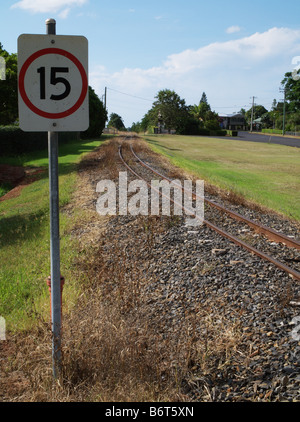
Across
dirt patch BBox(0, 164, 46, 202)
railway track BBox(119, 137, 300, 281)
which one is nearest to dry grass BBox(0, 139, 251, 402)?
railway track BBox(119, 137, 300, 281)

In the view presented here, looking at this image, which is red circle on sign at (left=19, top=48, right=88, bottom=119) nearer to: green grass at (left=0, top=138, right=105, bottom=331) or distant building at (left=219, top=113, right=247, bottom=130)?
green grass at (left=0, top=138, right=105, bottom=331)

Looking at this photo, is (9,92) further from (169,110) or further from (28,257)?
(169,110)

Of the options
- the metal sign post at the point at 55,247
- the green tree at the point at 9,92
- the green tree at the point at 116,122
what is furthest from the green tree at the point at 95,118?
the green tree at the point at 116,122

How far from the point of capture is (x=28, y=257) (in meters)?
7.65

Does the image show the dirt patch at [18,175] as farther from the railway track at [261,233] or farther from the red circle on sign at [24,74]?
the red circle on sign at [24,74]

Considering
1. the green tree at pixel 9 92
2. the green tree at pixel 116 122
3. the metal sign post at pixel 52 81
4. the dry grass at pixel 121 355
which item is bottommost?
the dry grass at pixel 121 355

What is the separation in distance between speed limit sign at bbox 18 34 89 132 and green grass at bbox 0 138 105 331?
206 centimetres

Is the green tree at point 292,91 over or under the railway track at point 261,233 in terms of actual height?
over

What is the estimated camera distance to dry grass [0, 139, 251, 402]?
335 cm

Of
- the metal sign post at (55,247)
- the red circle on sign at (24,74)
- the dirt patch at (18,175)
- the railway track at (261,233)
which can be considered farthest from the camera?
the dirt patch at (18,175)

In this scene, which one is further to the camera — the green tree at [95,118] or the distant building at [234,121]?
the distant building at [234,121]

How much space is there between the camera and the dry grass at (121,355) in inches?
132

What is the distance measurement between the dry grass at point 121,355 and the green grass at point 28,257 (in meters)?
0.47

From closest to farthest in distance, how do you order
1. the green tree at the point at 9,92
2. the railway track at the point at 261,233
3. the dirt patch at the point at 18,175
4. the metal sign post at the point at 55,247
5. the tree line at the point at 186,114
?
the metal sign post at the point at 55,247
the railway track at the point at 261,233
the dirt patch at the point at 18,175
the green tree at the point at 9,92
the tree line at the point at 186,114
